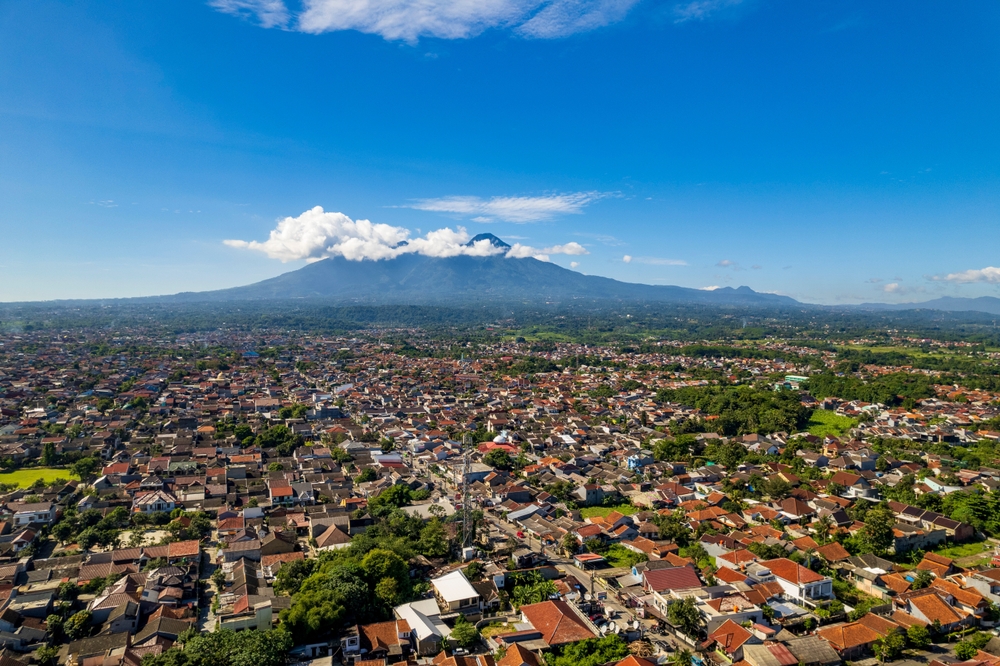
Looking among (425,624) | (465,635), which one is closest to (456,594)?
(425,624)

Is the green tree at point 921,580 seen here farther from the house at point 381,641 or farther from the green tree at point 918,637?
the house at point 381,641

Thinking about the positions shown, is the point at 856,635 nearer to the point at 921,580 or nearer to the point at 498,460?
the point at 921,580

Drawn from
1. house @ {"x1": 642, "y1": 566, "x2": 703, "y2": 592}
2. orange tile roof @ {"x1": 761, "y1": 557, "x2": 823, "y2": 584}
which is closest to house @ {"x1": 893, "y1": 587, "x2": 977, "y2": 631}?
orange tile roof @ {"x1": 761, "y1": 557, "x2": 823, "y2": 584}

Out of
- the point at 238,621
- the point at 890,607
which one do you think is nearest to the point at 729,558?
the point at 890,607

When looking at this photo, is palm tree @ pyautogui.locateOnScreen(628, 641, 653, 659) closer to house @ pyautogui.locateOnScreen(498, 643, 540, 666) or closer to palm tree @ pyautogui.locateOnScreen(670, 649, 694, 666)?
palm tree @ pyautogui.locateOnScreen(670, 649, 694, 666)

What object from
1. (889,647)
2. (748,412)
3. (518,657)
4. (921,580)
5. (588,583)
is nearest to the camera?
(518,657)

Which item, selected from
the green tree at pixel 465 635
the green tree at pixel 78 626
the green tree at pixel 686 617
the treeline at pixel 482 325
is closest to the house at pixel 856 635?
the green tree at pixel 686 617
